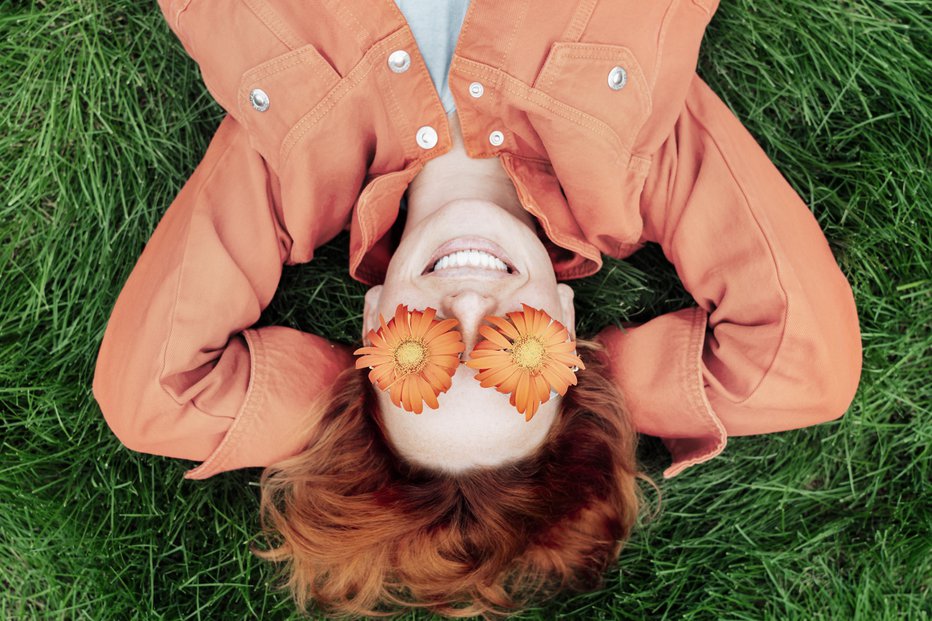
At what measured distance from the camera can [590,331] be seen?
2.64m

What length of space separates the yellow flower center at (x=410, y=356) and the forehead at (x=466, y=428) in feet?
0.44

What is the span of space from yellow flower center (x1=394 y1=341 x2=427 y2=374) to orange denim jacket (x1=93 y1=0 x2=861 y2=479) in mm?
564

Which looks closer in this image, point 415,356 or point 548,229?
point 415,356

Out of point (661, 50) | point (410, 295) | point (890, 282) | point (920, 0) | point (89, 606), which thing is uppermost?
point (661, 50)

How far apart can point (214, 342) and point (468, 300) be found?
2.55 feet

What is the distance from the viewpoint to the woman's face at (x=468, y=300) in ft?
5.97

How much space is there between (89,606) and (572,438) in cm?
169

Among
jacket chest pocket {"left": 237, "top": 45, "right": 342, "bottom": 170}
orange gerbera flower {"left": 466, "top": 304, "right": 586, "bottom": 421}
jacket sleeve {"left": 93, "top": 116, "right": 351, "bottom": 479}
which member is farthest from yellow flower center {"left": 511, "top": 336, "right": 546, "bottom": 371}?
jacket chest pocket {"left": 237, "top": 45, "right": 342, "bottom": 170}

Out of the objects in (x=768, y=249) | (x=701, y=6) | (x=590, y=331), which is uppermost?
(x=701, y=6)

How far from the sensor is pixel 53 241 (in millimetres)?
2607

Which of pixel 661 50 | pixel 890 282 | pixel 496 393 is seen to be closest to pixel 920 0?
pixel 890 282

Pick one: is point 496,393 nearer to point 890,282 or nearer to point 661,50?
point 661,50

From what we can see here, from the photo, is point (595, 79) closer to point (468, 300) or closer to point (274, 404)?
point (468, 300)

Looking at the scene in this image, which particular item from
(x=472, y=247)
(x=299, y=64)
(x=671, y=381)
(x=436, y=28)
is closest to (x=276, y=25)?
(x=299, y=64)
